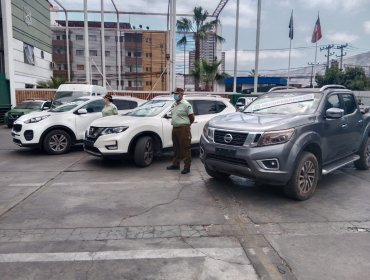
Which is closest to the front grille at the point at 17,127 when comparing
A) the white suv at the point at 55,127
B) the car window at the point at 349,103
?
the white suv at the point at 55,127

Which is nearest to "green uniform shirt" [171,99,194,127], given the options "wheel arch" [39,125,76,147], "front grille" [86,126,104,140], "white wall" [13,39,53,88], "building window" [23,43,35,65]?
"front grille" [86,126,104,140]

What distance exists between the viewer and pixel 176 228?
14.4ft

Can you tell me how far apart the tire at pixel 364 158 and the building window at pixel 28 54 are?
25829mm

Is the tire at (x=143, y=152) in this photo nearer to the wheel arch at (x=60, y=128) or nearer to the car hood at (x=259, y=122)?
the car hood at (x=259, y=122)

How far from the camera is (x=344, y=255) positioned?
3.70m

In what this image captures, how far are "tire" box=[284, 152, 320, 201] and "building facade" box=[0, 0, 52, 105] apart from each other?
21.2 metres

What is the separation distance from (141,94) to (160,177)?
59.0ft

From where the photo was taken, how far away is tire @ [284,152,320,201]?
5301 millimetres

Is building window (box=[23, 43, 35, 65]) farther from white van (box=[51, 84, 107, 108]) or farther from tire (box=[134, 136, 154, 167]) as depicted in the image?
tire (box=[134, 136, 154, 167])

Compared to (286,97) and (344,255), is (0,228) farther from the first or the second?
(286,97)

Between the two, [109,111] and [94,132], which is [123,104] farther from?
[94,132]

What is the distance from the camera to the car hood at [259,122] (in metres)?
5.28

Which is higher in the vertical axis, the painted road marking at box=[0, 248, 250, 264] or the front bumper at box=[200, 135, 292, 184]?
the front bumper at box=[200, 135, 292, 184]

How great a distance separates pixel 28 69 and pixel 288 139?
26792mm
